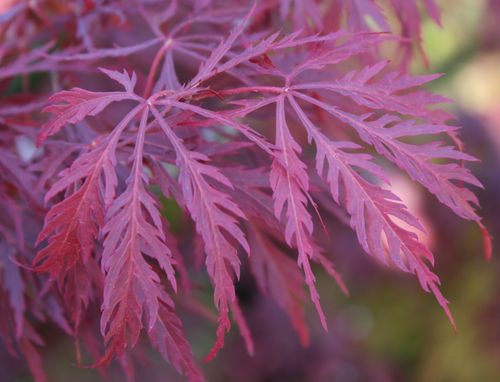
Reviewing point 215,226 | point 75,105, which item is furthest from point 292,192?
point 75,105

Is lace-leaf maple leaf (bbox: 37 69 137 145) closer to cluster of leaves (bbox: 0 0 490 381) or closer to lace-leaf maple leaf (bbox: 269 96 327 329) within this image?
cluster of leaves (bbox: 0 0 490 381)

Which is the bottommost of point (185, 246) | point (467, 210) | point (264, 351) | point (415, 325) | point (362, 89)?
point (415, 325)

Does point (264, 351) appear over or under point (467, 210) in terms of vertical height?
under

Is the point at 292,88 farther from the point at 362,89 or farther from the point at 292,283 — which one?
the point at 292,283

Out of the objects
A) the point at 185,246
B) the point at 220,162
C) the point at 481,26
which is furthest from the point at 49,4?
the point at 481,26

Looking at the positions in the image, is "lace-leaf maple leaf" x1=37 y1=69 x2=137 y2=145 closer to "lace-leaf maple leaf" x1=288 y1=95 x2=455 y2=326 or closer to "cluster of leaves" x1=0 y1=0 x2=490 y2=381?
"cluster of leaves" x1=0 y1=0 x2=490 y2=381

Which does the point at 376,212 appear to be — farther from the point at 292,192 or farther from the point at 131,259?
the point at 131,259

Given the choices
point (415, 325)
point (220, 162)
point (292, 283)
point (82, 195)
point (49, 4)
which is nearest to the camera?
point (82, 195)

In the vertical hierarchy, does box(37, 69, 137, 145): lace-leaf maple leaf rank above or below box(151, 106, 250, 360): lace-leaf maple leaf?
above

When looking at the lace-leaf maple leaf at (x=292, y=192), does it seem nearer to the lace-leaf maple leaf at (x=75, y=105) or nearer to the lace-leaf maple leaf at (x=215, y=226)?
the lace-leaf maple leaf at (x=215, y=226)

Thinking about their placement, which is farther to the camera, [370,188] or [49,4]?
[49,4]

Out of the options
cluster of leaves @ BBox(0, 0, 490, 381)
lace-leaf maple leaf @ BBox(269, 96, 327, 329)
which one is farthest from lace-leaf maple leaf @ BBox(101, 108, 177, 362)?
lace-leaf maple leaf @ BBox(269, 96, 327, 329)
